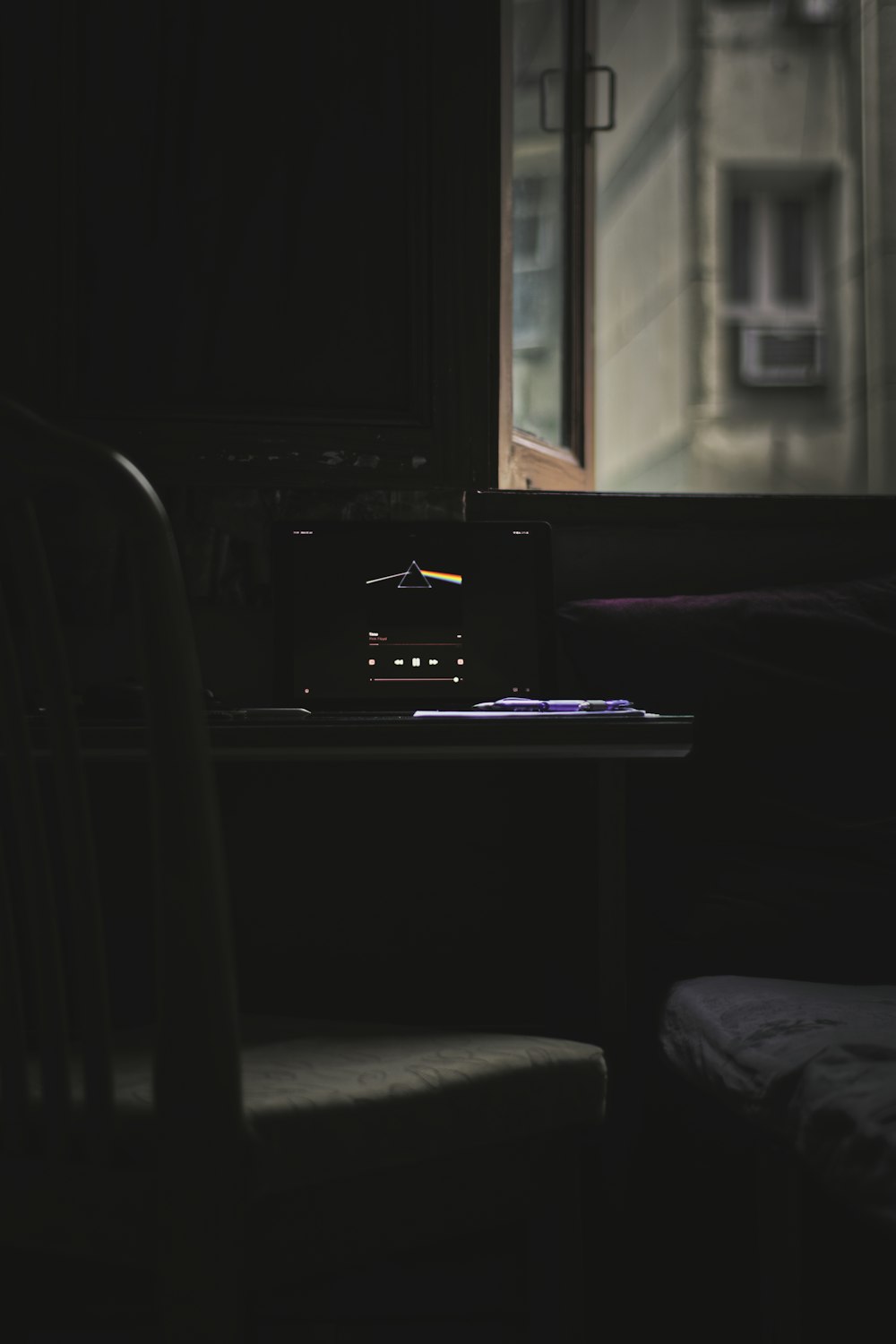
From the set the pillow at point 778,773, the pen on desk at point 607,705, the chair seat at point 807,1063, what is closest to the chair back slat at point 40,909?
the chair seat at point 807,1063

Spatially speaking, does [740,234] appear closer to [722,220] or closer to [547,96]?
[722,220]

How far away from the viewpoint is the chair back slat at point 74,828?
0.67 metres

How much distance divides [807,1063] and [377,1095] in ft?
1.26

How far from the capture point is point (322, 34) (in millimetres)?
1827

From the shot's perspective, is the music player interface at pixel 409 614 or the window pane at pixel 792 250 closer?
the music player interface at pixel 409 614

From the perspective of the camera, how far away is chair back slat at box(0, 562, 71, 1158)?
2.22ft

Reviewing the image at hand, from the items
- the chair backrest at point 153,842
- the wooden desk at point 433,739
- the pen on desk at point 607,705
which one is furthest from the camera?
the pen on desk at point 607,705

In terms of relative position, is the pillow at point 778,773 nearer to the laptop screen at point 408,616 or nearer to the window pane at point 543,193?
the laptop screen at point 408,616

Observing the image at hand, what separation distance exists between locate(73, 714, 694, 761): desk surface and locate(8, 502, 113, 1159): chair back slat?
16.1 inches

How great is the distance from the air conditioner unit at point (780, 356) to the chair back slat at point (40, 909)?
7.67 metres

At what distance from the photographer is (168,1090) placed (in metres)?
0.66

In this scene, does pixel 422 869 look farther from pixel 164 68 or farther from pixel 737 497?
pixel 164 68

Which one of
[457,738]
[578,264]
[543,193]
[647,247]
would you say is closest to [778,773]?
[457,738]

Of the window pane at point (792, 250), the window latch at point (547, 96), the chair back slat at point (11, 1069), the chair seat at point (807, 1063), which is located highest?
the window pane at point (792, 250)
